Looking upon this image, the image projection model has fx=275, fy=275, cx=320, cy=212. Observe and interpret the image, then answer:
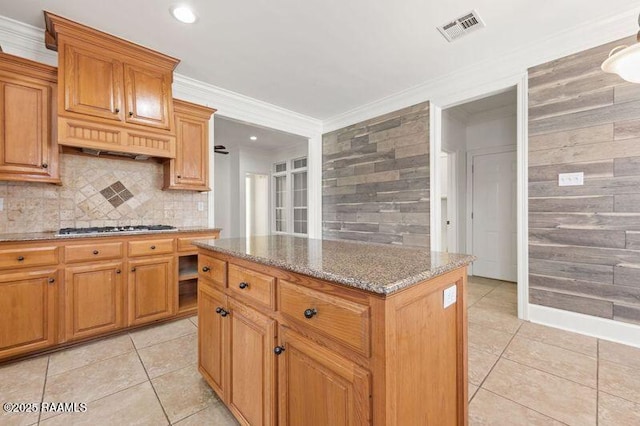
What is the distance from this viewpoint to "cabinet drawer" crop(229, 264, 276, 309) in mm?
1183

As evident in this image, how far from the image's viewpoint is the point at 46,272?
2.12 m

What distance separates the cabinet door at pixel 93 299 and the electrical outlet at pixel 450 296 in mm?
2637

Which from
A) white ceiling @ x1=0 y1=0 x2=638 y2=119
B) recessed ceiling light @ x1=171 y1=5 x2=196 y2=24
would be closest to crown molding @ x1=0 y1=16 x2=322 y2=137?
white ceiling @ x1=0 y1=0 x2=638 y2=119

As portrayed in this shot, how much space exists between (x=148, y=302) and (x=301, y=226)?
13.1 ft

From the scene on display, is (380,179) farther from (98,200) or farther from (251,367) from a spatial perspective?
(98,200)

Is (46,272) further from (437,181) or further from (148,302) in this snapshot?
(437,181)

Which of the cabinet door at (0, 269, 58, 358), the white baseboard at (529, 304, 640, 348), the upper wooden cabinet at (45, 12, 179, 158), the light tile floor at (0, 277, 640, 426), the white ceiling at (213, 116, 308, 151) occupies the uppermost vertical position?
the white ceiling at (213, 116, 308, 151)

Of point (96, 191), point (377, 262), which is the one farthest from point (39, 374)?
point (377, 262)

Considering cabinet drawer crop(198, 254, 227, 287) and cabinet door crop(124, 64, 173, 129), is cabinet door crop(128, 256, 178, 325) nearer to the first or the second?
cabinet drawer crop(198, 254, 227, 287)

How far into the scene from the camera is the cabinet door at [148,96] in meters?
2.56

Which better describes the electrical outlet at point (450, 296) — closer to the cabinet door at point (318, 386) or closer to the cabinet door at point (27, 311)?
the cabinet door at point (318, 386)

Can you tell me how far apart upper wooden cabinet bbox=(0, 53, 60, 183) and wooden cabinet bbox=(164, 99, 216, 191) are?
0.96 metres

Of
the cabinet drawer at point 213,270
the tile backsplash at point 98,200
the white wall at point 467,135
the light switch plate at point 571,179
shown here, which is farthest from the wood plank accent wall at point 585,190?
the tile backsplash at point 98,200

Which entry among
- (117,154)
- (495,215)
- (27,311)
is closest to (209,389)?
(27,311)
